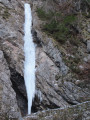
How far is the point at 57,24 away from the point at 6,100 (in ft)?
31.6

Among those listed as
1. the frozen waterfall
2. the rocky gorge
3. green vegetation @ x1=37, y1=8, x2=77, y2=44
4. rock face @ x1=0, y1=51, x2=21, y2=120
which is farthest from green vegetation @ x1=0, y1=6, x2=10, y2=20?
rock face @ x1=0, y1=51, x2=21, y2=120

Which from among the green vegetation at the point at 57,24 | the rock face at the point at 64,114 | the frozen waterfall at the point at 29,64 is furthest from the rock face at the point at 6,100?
the green vegetation at the point at 57,24

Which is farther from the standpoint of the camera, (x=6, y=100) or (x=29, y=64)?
(x=29, y=64)

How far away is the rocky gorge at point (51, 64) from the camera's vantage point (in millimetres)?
12562

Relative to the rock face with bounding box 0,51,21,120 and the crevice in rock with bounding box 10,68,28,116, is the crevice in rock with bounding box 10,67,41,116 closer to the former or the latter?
the crevice in rock with bounding box 10,68,28,116

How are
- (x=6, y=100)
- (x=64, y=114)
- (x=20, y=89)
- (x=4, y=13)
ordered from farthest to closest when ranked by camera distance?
1. (x=4, y=13)
2. (x=20, y=89)
3. (x=6, y=100)
4. (x=64, y=114)

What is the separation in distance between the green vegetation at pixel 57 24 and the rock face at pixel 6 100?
6270 millimetres

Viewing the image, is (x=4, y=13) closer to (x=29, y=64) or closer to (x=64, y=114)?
(x=29, y=64)

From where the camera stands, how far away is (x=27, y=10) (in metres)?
24.1

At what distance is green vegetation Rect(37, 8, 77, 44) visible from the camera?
1858 centimetres

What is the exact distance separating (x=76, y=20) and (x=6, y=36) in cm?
709

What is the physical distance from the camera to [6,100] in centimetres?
1287

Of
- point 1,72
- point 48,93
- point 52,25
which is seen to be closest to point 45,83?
point 48,93

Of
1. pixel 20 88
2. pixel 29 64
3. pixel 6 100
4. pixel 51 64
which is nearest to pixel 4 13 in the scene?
pixel 29 64
